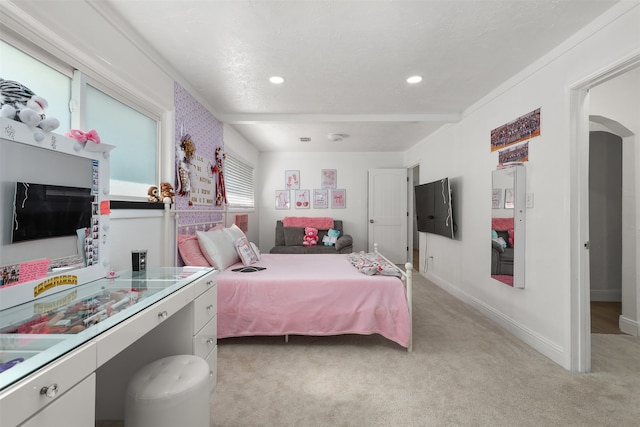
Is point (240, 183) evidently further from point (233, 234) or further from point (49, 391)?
point (49, 391)

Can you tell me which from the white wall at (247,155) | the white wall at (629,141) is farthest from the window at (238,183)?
the white wall at (629,141)

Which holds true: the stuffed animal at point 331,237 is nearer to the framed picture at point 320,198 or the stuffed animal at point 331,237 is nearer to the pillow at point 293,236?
the pillow at point 293,236

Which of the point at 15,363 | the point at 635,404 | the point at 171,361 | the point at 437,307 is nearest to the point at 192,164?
the point at 171,361

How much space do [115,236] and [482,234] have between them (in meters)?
3.55

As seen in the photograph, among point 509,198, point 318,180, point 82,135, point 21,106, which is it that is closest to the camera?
point 21,106

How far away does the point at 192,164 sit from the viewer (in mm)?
3004

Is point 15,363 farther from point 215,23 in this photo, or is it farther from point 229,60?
point 229,60

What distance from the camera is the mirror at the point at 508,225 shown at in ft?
8.45

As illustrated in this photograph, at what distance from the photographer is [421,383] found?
1948 millimetres

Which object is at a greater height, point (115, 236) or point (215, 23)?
point (215, 23)

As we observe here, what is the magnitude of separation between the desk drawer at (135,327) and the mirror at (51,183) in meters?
0.52

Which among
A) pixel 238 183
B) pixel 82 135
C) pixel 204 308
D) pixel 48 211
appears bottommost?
pixel 204 308

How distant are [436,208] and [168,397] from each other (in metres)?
3.96

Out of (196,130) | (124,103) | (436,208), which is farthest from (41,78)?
(436,208)
